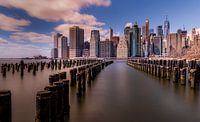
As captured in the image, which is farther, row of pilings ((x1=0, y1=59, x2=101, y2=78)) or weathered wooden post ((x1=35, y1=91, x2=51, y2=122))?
row of pilings ((x1=0, y1=59, x2=101, y2=78))

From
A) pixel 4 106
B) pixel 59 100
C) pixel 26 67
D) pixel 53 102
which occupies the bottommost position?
pixel 26 67

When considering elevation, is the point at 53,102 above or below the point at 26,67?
above

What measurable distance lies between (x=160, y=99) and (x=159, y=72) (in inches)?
664

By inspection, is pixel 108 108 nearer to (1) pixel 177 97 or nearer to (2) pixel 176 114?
(2) pixel 176 114

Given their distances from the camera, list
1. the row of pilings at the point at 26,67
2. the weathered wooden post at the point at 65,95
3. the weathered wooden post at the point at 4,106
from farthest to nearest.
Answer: the row of pilings at the point at 26,67 < the weathered wooden post at the point at 65,95 < the weathered wooden post at the point at 4,106

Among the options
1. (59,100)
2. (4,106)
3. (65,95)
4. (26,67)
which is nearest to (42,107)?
(4,106)

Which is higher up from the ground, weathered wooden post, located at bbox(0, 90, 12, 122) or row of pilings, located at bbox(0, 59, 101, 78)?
weathered wooden post, located at bbox(0, 90, 12, 122)

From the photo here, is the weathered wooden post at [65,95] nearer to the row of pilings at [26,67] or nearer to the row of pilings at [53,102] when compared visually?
the row of pilings at [53,102]

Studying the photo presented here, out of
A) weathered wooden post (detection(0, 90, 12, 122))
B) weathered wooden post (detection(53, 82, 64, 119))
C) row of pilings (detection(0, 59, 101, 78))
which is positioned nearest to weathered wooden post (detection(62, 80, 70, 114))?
weathered wooden post (detection(53, 82, 64, 119))

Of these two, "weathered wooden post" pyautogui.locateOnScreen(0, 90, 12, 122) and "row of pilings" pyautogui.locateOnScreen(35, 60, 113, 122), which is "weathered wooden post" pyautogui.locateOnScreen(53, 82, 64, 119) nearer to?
"row of pilings" pyautogui.locateOnScreen(35, 60, 113, 122)

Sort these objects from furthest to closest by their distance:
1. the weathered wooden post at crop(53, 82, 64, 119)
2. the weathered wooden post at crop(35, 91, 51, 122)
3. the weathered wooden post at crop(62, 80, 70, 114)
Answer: the weathered wooden post at crop(62, 80, 70, 114) < the weathered wooden post at crop(53, 82, 64, 119) < the weathered wooden post at crop(35, 91, 51, 122)

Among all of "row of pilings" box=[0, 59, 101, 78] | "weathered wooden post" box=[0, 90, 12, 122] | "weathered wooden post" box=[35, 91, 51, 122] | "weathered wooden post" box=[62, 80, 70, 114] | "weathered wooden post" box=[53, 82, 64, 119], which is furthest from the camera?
"row of pilings" box=[0, 59, 101, 78]

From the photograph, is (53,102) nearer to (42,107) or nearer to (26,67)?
(42,107)

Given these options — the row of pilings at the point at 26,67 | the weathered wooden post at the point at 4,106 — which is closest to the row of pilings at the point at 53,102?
the weathered wooden post at the point at 4,106
